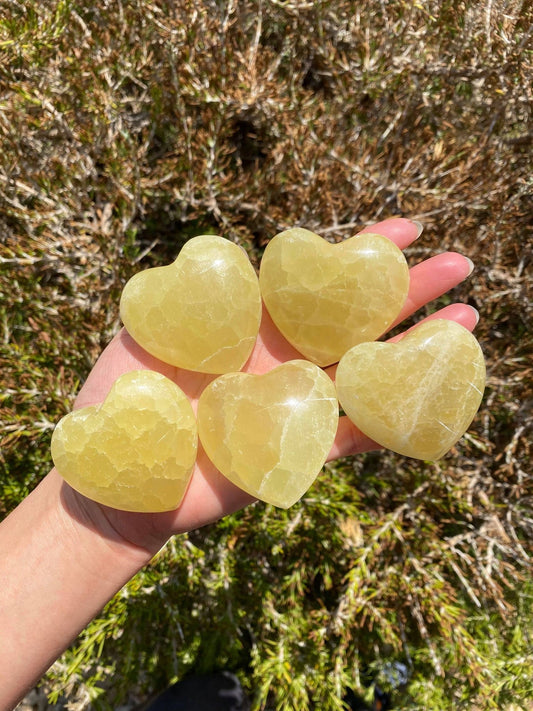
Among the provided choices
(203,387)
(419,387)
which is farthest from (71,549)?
(419,387)

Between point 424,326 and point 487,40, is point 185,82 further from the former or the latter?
point 424,326

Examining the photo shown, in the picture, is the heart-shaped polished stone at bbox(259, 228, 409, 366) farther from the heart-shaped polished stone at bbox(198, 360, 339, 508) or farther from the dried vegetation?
the dried vegetation

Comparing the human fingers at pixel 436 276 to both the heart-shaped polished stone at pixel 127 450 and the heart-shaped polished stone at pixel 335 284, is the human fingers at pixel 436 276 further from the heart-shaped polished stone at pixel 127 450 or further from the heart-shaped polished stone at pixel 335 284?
the heart-shaped polished stone at pixel 127 450

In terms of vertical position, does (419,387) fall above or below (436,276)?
below

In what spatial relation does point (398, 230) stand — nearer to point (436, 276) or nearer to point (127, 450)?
point (436, 276)

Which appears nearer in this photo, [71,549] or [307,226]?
[71,549]

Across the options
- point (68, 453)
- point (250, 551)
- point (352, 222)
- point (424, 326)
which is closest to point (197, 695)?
point (250, 551)

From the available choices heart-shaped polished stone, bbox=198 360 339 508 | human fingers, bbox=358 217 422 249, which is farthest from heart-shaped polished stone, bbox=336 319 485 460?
human fingers, bbox=358 217 422 249
